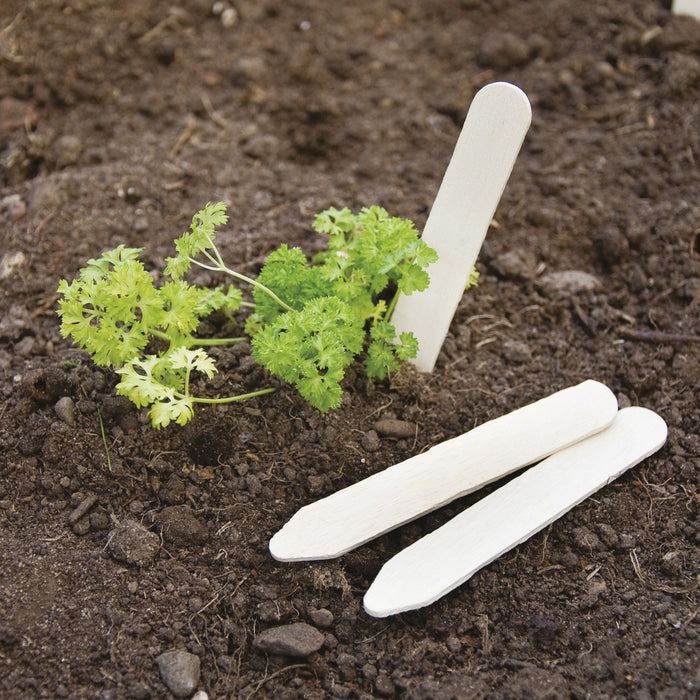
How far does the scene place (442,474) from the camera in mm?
1923

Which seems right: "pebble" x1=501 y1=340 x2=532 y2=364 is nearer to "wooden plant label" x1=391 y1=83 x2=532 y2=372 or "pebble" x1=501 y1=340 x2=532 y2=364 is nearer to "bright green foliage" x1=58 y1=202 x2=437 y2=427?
"wooden plant label" x1=391 y1=83 x2=532 y2=372

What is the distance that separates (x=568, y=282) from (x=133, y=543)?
1.56 meters

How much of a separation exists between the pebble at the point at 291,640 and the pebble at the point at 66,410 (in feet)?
2.49

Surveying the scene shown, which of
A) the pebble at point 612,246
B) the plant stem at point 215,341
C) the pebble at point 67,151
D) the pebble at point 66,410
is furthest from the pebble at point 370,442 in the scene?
the pebble at point 67,151

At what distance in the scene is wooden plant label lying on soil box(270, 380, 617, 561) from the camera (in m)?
1.83

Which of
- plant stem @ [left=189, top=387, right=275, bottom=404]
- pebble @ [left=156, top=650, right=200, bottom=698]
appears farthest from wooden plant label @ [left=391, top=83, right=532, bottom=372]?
pebble @ [left=156, top=650, right=200, bottom=698]

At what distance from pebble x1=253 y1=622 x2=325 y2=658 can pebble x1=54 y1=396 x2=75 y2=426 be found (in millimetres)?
759

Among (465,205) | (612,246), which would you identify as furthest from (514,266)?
(465,205)

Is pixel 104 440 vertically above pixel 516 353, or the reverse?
pixel 104 440

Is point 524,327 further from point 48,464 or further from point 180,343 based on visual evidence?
point 48,464

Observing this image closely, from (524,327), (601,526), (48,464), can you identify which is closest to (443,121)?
(524,327)

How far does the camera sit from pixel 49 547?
1.87m

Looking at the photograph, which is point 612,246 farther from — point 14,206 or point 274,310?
point 14,206

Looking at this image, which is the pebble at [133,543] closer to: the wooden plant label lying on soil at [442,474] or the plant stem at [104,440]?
the plant stem at [104,440]
